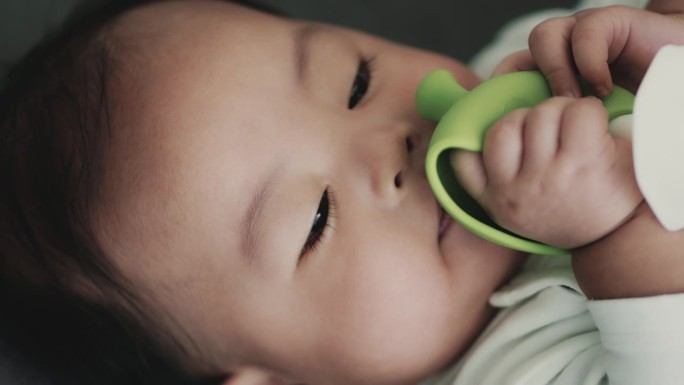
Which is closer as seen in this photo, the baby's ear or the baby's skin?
the baby's skin

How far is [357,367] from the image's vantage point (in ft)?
2.81

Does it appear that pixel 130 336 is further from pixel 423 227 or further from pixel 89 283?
pixel 423 227

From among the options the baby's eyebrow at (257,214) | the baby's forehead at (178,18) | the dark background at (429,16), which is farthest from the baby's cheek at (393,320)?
the dark background at (429,16)

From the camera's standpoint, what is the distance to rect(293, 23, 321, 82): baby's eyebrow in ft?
2.85

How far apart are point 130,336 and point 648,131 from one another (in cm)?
58

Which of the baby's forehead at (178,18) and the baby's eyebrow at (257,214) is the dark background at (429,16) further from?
the baby's eyebrow at (257,214)

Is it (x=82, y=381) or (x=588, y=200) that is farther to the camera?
(x=82, y=381)

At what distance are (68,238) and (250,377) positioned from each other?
256 mm

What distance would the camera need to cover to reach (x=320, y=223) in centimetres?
83

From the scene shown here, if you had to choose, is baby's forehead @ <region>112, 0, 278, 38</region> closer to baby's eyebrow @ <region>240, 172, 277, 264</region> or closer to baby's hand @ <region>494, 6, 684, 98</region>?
baby's eyebrow @ <region>240, 172, 277, 264</region>

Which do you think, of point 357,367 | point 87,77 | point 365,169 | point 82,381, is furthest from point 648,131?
point 82,381

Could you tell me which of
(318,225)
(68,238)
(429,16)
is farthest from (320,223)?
(429,16)

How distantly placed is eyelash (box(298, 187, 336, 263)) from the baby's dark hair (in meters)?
0.19

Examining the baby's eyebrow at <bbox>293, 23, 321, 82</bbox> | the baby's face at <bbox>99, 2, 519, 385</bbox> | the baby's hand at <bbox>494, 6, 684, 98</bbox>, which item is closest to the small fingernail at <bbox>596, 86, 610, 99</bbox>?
the baby's hand at <bbox>494, 6, 684, 98</bbox>
